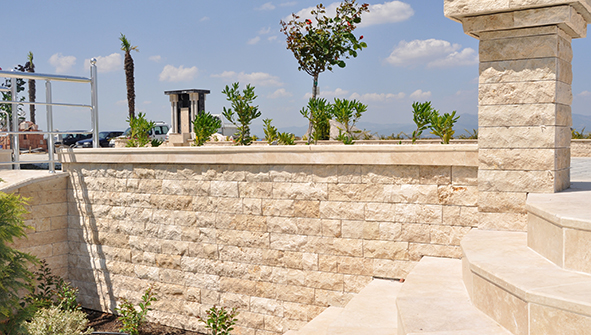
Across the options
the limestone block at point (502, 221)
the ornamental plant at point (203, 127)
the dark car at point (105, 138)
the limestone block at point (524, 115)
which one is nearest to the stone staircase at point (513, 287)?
the limestone block at point (502, 221)

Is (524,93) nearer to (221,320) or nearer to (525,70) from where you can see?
(525,70)

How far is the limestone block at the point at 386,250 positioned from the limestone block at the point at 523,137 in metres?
1.57

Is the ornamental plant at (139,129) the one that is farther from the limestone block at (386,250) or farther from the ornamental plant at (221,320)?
the limestone block at (386,250)

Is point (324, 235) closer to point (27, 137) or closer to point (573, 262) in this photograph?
point (573, 262)

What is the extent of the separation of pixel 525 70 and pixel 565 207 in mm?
1536

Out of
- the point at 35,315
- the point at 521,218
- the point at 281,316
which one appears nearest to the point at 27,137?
the point at 35,315

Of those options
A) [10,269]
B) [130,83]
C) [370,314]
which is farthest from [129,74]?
[370,314]

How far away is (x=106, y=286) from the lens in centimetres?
809

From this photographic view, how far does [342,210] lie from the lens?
588 cm

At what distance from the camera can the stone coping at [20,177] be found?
24.4ft

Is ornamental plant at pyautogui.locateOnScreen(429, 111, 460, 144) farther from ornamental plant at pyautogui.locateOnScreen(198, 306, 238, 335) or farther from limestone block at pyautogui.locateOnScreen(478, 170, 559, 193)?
ornamental plant at pyautogui.locateOnScreen(198, 306, 238, 335)

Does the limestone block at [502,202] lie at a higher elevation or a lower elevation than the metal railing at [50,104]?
lower

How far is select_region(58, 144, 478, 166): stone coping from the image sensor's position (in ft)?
17.1

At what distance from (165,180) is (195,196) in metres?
0.65
